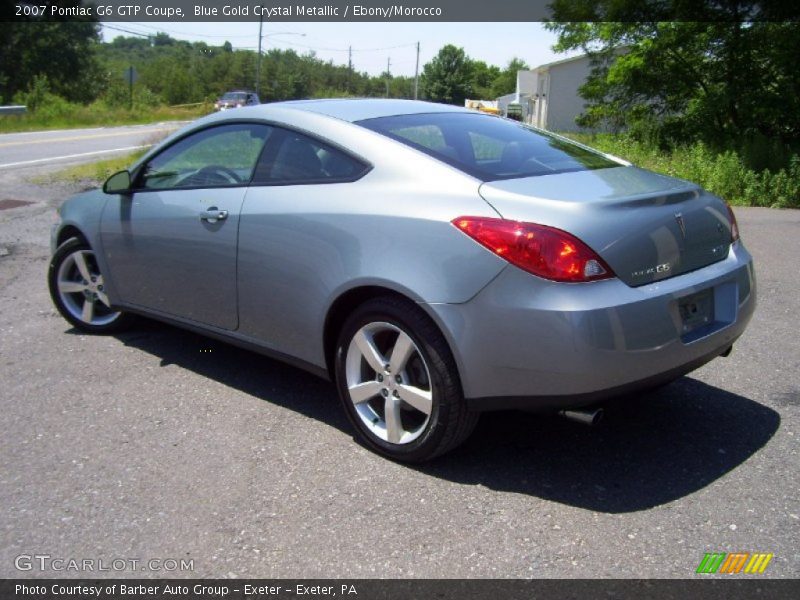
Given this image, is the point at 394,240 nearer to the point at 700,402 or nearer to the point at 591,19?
the point at 700,402

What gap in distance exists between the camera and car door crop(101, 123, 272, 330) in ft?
13.6

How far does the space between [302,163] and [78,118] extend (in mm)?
39835

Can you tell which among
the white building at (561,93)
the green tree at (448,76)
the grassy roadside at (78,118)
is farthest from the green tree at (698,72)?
the green tree at (448,76)

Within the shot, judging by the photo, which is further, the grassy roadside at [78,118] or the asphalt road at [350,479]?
the grassy roadside at [78,118]

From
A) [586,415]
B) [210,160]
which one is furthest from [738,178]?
[586,415]

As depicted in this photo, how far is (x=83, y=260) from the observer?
205 inches

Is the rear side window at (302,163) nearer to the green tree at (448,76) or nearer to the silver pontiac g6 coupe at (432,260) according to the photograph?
the silver pontiac g6 coupe at (432,260)

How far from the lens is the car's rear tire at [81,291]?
5.22m

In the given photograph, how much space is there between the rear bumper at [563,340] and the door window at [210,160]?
156 centimetres

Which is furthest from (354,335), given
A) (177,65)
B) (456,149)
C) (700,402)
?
(177,65)

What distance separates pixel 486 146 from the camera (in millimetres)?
3910

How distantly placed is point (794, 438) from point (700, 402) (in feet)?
1.80

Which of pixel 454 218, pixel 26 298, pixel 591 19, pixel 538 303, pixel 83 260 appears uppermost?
pixel 591 19
